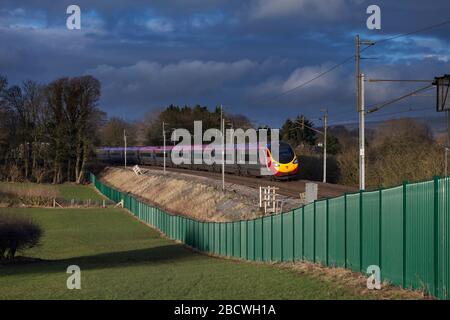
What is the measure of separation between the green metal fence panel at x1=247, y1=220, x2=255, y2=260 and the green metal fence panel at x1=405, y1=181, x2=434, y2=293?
15337 millimetres

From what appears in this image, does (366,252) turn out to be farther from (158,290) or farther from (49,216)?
(49,216)

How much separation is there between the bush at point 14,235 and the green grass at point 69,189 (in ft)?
174

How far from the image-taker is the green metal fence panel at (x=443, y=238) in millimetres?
11297

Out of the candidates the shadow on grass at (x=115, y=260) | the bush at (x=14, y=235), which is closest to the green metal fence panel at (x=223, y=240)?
the shadow on grass at (x=115, y=260)

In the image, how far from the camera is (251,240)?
91.9 ft

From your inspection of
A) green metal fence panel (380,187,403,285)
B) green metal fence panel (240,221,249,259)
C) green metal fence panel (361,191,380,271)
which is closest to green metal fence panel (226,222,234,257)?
green metal fence panel (240,221,249,259)

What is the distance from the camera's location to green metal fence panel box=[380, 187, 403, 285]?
1292 centimetres

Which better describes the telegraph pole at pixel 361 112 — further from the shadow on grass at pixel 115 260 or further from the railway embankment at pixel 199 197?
the shadow on grass at pixel 115 260

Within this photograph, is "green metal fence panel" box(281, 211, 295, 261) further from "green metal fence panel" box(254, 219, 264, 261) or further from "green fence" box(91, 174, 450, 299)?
"green metal fence panel" box(254, 219, 264, 261)

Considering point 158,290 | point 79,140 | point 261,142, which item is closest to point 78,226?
point 261,142

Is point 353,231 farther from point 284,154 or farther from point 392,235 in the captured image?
point 284,154

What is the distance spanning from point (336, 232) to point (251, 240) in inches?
439
